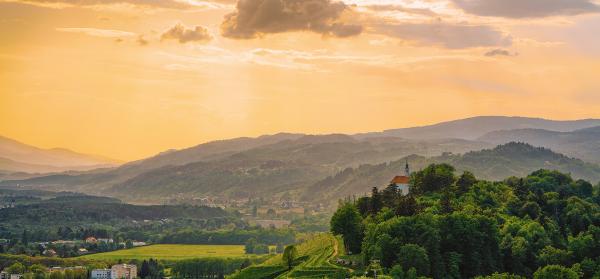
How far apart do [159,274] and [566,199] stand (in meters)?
95.6

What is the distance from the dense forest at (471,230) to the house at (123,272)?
220 ft

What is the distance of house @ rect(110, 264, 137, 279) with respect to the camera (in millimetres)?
177462

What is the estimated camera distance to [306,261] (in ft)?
377

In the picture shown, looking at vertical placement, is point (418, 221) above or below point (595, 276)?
above

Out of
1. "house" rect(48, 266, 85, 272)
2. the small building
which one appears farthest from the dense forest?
"house" rect(48, 266, 85, 272)

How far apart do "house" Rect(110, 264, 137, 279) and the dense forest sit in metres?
67.1

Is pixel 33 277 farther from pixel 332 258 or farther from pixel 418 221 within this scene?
pixel 418 221

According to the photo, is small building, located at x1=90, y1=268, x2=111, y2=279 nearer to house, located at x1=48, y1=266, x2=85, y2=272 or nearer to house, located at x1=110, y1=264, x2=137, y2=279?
house, located at x1=110, y1=264, x2=137, y2=279

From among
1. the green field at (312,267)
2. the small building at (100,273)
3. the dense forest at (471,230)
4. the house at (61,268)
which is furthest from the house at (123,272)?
the dense forest at (471,230)

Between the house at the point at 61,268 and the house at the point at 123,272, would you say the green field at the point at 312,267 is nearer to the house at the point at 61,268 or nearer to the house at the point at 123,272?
the house at the point at 123,272

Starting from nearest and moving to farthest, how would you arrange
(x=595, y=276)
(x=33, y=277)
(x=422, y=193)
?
(x=595, y=276) < (x=422, y=193) < (x=33, y=277)

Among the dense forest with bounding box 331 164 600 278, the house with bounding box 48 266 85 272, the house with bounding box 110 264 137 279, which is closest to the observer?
the dense forest with bounding box 331 164 600 278

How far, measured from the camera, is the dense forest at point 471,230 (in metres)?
102

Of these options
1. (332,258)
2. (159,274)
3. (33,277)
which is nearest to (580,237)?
(332,258)
